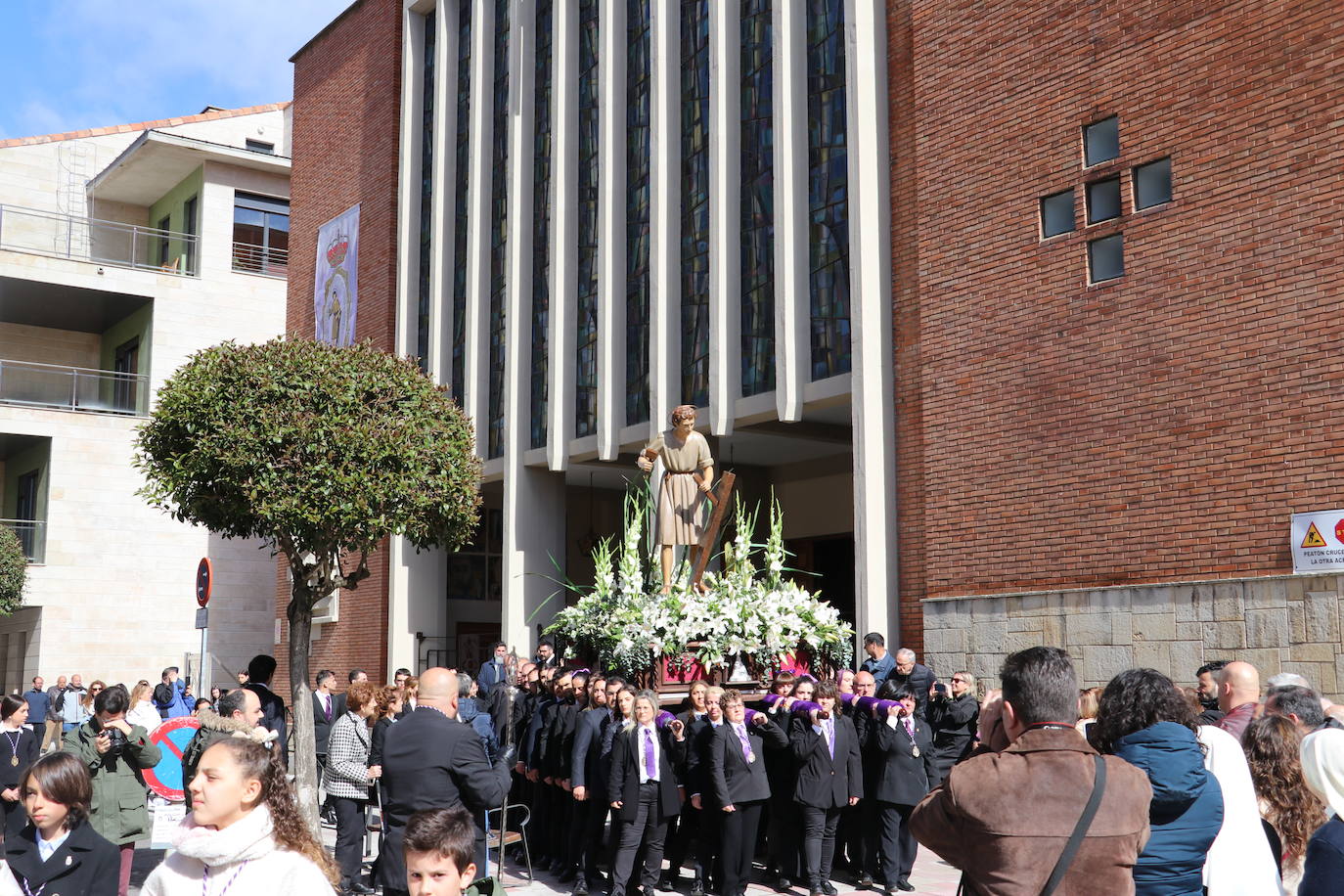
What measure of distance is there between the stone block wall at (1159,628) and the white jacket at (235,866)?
10.1 meters

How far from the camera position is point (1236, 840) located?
185 inches

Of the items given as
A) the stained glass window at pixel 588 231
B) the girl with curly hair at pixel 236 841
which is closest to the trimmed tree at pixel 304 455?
the stained glass window at pixel 588 231

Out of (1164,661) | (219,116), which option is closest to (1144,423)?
(1164,661)

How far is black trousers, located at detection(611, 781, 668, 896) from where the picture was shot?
10.4 m

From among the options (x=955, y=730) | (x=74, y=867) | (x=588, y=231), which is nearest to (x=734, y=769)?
(x=955, y=730)

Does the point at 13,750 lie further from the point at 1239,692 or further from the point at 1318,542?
the point at 1318,542

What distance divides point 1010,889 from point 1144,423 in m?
10.7

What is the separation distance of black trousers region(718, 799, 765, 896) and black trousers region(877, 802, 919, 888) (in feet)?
3.49

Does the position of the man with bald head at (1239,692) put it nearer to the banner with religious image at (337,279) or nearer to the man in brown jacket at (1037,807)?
the man in brown jacket at (1037,807)

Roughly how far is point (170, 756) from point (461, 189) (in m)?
17.4

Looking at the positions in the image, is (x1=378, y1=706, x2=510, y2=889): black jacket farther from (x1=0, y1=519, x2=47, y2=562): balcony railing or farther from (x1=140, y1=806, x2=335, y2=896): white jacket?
(x1=0, y1=519, x2=47, y2=562): balcony railing

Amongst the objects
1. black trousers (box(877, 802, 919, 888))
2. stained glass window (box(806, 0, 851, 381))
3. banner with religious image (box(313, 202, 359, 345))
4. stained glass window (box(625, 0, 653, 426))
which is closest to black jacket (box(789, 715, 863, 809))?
black trousers (box(877, 802, 919, 888))

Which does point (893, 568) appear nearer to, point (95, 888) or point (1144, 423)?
point (1144, 423)

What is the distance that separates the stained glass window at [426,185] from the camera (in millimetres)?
25891
